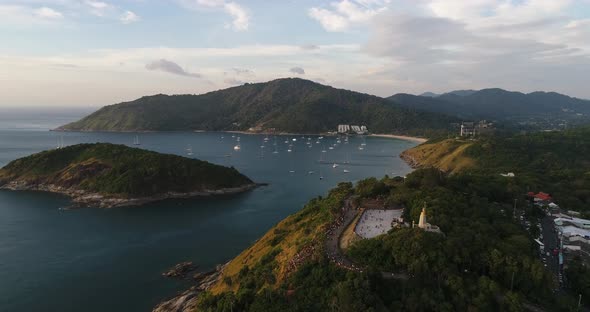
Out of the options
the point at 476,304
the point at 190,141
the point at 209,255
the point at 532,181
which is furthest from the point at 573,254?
the point at 190,141

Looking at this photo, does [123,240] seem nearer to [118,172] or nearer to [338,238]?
[118,172]

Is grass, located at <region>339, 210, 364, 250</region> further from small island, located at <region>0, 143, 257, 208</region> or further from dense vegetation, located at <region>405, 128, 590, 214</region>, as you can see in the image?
small island, located at <region>0, 143, 257, 208</region>

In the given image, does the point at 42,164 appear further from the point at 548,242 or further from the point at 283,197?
the point at 548,242

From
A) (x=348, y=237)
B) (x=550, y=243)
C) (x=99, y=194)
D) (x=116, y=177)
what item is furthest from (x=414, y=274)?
(x=116, y=177)

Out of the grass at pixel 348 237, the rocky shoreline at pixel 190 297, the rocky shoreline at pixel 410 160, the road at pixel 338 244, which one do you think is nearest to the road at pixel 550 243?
the road at pixel 338 244

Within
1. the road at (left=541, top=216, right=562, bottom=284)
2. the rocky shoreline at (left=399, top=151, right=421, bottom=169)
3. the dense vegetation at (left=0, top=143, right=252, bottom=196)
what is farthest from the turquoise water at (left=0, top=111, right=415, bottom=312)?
the road at (left=541, top=216, right=562, bottom=284)

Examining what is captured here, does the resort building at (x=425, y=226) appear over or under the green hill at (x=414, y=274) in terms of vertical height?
over

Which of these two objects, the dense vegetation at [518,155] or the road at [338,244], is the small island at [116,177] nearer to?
the road at [338,244]

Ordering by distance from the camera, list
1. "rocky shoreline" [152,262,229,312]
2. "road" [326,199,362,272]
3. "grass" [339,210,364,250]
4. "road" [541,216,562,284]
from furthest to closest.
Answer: "rocky shoreline" [152,262,229,312] < "road" [541,216,562,284] < "grass" [339,210,364,250] < "road" [326,199,362,272]
